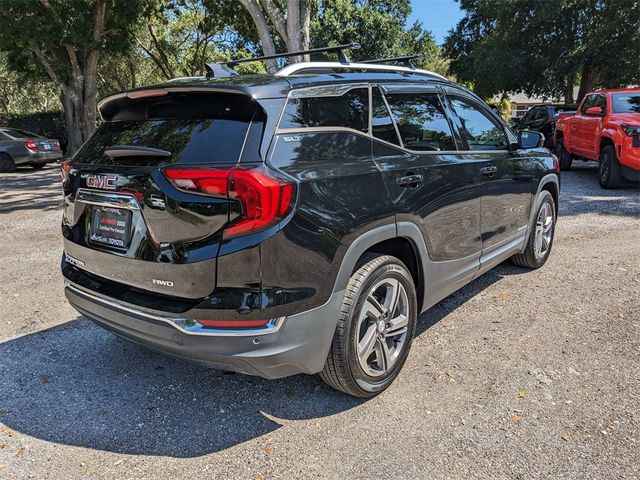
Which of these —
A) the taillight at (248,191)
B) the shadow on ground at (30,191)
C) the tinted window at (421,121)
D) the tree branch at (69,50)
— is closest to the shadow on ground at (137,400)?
the taillight at (248,191)

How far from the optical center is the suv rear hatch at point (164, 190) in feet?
7.99

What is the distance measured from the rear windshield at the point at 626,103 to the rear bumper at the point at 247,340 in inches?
379

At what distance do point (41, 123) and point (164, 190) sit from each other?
2845cm

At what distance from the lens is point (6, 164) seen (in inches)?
642

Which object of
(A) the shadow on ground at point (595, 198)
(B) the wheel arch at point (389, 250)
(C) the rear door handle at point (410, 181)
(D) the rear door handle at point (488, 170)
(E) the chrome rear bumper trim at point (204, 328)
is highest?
(C) the rear door handle at point (410, 181)

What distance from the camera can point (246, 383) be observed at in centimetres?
333

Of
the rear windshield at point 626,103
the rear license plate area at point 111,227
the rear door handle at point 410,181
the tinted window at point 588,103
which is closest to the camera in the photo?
the rear license plate area at point 111,227

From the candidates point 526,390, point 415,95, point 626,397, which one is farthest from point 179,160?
point 626,397

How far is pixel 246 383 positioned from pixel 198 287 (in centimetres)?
111

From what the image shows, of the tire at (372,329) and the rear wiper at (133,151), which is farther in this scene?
the tire at (372,329)

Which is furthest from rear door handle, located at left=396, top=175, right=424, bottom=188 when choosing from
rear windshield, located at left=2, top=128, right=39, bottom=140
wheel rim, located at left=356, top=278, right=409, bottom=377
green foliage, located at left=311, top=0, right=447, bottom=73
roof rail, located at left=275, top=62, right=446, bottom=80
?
green foliage, located at left=311, top=0, right=447, bottom=73

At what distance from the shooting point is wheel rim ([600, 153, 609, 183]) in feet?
32.7

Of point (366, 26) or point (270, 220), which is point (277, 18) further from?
point (366, 26)

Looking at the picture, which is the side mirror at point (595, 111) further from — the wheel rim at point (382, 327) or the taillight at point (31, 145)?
the taillight at point (31, 145)
